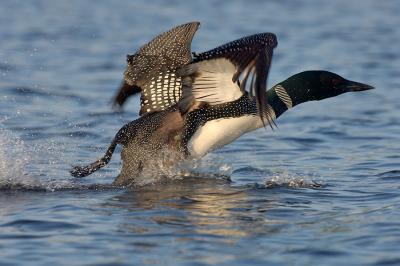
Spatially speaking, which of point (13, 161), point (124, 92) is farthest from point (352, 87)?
point (13, 161)

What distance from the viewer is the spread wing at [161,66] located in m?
8.16

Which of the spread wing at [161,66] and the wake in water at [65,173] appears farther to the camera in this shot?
the spread wing at [161,66]

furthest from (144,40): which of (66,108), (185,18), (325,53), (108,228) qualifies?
(108,228)

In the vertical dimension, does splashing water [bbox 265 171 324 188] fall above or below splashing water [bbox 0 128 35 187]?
below

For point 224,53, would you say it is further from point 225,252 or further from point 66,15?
point 66,15

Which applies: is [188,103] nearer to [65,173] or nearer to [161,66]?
[161,66]

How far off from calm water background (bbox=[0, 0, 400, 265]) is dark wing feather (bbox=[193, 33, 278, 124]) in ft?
2.84

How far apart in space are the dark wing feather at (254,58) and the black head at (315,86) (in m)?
1.32

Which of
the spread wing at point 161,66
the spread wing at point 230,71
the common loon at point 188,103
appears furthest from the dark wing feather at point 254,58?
the spread wing at point 161,66

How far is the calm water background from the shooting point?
5934 millimetres

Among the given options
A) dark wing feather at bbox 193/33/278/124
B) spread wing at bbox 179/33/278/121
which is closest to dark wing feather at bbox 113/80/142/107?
spread wing at bbox 179/33/278/121

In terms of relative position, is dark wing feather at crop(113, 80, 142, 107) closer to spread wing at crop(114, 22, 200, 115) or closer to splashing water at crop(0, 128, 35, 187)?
spread wing at crop(114, 22, 200, 115)

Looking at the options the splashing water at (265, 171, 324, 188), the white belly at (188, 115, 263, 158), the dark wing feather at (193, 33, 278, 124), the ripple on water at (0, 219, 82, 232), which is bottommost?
the ripple on water at (0, 219, 82, 232)

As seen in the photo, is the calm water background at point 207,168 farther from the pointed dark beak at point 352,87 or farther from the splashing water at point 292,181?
the pointed dark beak at point 352,87
